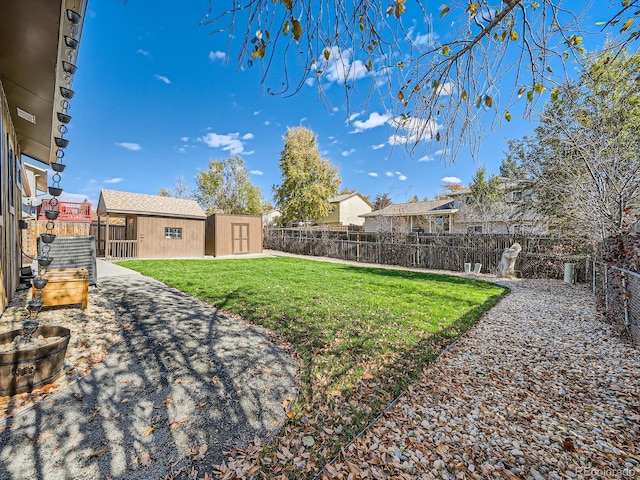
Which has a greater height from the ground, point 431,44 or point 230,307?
point 431,44

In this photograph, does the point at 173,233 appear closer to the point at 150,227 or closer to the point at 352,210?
the point at 150,227

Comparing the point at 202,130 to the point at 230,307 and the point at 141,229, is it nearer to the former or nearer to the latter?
the point at 141,229

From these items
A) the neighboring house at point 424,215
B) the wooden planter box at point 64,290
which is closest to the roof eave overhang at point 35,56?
the wooden planter box at point 64,290

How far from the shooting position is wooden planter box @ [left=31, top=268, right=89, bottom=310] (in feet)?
13.5

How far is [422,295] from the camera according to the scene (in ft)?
20.8

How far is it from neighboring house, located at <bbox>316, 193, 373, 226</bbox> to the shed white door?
14668 mm

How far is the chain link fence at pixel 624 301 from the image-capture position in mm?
3520

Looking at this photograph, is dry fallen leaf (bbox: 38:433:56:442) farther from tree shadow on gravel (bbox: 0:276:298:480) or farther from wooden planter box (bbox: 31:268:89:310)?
wooden planter box (bbox: 31:268:89:310)

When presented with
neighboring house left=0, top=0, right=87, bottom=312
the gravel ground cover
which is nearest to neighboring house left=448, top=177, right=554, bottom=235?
the gravel ground cover

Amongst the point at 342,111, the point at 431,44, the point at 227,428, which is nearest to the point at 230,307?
the point at 227,428

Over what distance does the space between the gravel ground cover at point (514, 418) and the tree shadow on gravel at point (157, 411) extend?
825 mm

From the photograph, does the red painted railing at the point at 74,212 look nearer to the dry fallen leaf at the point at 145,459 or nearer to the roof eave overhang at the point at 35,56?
the roof eave overhang at the point at 35,56

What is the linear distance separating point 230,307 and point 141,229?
1198 centimetres

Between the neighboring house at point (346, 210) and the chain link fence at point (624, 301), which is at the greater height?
the neighboring house at point (346, 210)
